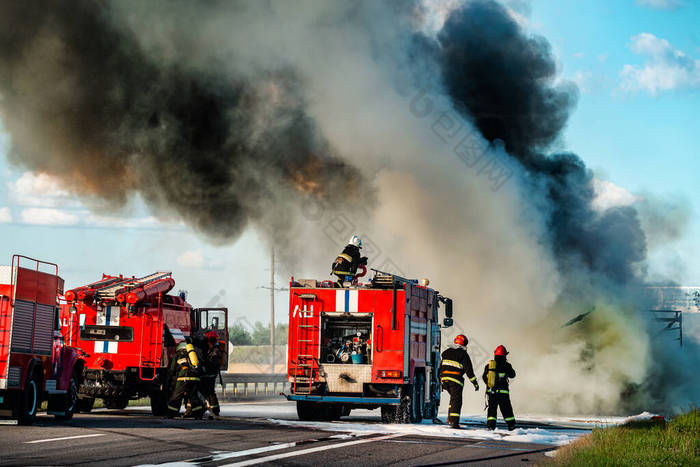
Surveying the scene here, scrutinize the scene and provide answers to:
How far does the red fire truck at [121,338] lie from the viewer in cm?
1964

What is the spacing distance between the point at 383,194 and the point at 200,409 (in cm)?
1507

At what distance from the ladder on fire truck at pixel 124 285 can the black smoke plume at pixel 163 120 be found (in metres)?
5.96

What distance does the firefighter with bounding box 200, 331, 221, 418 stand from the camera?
18625mm

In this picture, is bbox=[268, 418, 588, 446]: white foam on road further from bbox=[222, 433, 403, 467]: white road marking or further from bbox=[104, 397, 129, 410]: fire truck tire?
bbox=[104, 397, 129, 410]: fire truck tire

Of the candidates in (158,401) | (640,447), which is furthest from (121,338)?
(640,447)

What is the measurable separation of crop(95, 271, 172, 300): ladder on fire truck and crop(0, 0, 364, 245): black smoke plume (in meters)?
5.96

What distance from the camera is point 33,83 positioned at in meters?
24.4

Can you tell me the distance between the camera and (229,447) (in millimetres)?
12211

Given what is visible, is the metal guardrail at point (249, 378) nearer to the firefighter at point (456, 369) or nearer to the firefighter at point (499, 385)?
the firefighter at point (456, 369)

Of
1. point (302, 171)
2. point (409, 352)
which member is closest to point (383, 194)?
point (302, 171)

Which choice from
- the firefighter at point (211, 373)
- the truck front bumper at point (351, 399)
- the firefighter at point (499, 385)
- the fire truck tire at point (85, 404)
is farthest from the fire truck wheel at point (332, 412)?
the fire truck tire at point (85, 404)

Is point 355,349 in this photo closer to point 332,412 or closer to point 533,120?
point 332,412

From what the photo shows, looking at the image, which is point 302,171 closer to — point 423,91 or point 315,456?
point 423,91

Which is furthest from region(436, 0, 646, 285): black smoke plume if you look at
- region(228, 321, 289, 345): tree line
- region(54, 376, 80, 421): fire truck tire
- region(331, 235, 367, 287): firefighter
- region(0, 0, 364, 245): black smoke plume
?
region(228, 321, 289, 345): tree line
